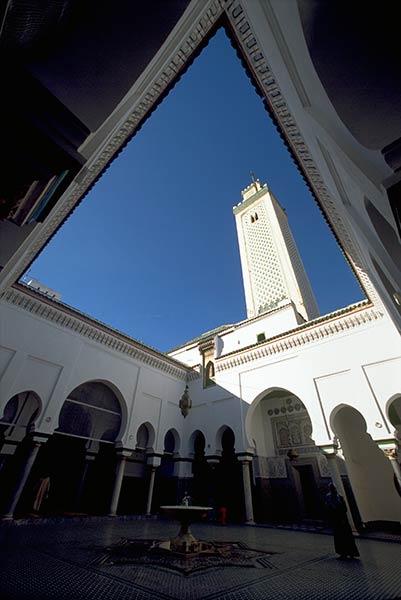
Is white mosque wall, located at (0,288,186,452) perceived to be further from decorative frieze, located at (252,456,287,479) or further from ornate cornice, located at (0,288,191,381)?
decorative frieze, located at (252,456,287,479)

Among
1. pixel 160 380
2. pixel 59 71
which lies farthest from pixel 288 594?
pixel 160 380

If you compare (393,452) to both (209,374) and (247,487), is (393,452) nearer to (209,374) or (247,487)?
(247,487)

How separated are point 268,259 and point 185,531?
11.2 metres

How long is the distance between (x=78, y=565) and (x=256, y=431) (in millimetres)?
7757

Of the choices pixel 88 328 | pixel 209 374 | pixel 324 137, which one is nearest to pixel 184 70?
pixel 324 137

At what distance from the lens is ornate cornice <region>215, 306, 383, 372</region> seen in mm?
7535

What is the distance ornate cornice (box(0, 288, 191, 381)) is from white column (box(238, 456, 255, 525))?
3.97m

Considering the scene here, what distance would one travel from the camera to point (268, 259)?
43.4 feet

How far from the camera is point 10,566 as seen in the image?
8.69ft

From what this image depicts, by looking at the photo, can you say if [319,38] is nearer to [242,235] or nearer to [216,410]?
[216,410]

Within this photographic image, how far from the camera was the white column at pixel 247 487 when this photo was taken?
25.9 ft

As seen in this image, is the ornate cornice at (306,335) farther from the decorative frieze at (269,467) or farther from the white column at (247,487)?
the decorative frieze at (269,467)

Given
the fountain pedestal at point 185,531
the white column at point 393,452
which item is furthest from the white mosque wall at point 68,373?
the white column at point 393,452

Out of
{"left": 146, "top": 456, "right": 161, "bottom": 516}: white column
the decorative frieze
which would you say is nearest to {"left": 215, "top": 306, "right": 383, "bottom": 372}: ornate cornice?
the decorative frieze
